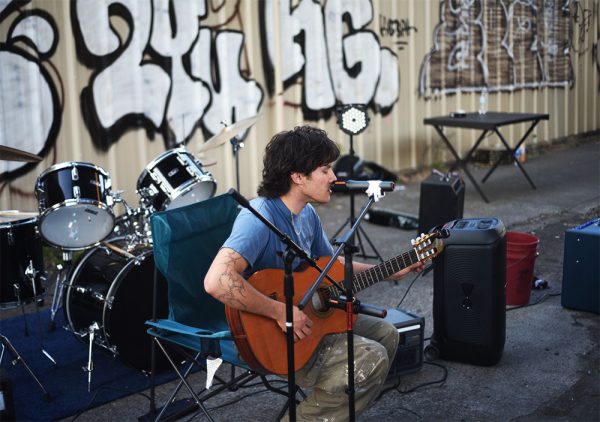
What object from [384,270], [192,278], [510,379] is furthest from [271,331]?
[510,379]

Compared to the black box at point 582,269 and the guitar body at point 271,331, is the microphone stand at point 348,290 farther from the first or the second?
the black box at point 582,269

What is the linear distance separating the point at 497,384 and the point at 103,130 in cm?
461

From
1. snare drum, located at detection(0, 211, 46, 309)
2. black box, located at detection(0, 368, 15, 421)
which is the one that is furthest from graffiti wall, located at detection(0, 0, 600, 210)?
black box, located at detection(0, 368, 15, 421)

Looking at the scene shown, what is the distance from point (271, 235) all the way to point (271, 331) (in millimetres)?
422

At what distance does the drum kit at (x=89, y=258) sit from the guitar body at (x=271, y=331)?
127cm

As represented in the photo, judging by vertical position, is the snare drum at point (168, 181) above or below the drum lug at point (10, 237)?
above

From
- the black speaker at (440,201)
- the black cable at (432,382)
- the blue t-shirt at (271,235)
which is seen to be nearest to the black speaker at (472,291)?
the black cable at (432,382)

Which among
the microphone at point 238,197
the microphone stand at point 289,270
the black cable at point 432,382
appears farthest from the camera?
the black cable at point 432,382

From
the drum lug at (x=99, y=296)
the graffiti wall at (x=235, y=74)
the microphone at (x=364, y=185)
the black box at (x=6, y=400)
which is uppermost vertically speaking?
the graffiti wall at (x=235, y=74)

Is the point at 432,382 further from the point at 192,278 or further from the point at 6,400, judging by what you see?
the point at 6,400

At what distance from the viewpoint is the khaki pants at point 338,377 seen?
11.1 feet

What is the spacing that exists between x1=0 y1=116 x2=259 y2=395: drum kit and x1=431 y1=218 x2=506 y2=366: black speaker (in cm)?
166

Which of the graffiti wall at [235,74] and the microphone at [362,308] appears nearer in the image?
the microphone at [362,308]

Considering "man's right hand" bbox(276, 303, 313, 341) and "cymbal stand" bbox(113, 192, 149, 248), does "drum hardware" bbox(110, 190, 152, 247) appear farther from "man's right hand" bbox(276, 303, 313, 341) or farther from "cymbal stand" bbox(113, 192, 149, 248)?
"man's right hand" bbox(276, 303, 313, 341)
